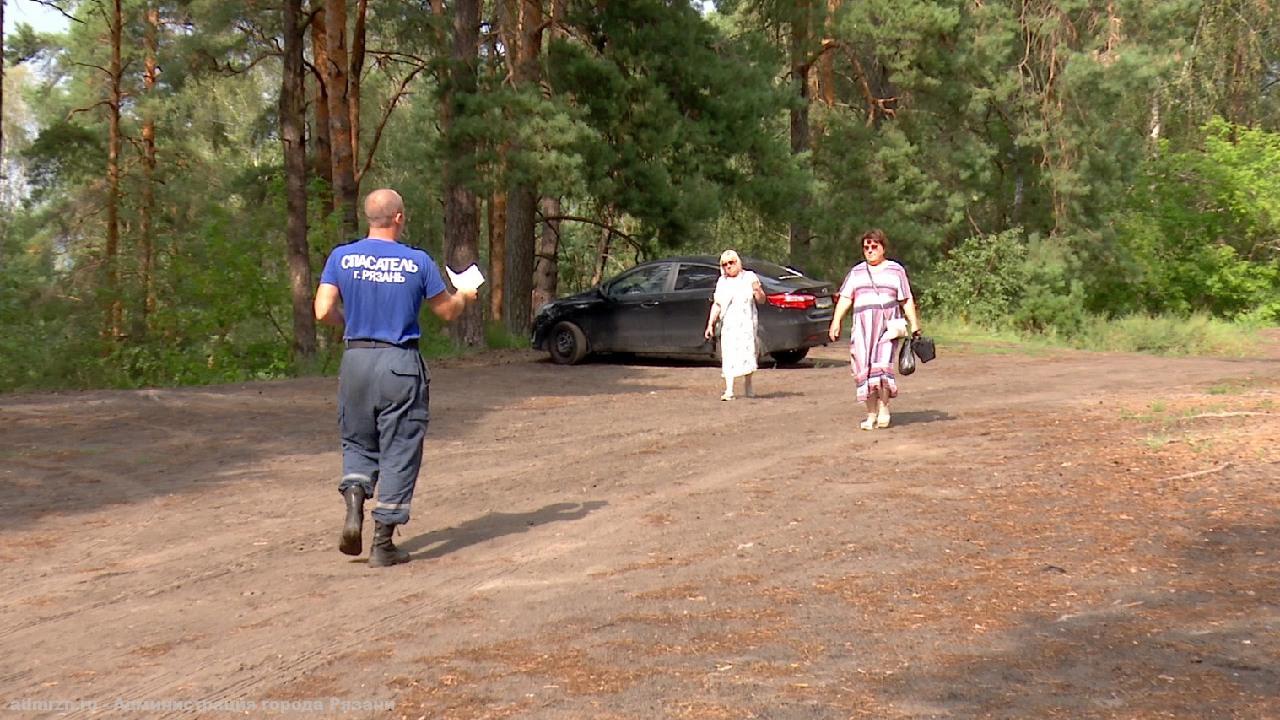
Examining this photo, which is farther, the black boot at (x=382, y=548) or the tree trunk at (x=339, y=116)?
the tree trunk at (x=339, y=116)

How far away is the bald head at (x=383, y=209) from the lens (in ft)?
26.5

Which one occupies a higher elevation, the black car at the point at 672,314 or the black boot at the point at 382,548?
the black car at the point at 672,314

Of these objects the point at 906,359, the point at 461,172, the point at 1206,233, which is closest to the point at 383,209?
the point at 906,359

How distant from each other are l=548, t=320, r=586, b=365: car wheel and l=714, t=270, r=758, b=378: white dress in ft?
23.2

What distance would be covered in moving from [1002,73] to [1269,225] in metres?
9.29

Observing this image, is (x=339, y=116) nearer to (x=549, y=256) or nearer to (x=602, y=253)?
(x=549, y=256)

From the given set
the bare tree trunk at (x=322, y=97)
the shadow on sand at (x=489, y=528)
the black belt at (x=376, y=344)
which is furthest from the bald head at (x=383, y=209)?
the bare tree trunk at (x=322, y=97)

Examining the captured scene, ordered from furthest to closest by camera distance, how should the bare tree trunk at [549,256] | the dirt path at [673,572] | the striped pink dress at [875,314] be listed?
the bare tree trunk at [549,256] < the striped pink dress at [875,314] < the dirt path at [673,572]

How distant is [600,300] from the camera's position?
A: 2423 cm

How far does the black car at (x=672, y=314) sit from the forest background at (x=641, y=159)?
3.03 meters

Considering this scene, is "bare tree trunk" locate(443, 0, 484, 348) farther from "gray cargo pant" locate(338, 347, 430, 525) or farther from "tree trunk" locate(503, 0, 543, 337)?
"gray cargo pant" locate(338, 347, 430, 525)

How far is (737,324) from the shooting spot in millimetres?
17188

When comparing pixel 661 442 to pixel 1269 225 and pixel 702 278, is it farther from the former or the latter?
pixel 1269 225

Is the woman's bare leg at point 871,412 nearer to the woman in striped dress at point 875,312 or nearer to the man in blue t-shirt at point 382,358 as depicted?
the woman in striped dress at point 875,312
